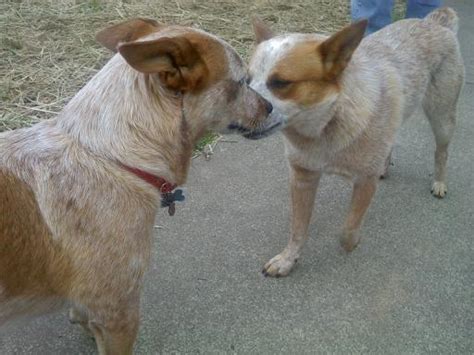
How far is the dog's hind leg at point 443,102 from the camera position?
10.2 ft

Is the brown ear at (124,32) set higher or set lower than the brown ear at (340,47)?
higher

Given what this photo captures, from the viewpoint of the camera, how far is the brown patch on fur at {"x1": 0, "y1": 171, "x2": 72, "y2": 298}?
64.5 inches

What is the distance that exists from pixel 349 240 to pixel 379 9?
215 cm

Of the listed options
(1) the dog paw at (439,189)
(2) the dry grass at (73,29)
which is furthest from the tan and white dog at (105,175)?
(2) the dry grass at (73,29)

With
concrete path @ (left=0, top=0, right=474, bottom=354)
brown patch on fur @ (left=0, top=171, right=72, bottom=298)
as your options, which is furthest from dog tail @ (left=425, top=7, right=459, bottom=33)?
brown patch on fur @ (left=0, top=171, right=72, bottom=298)

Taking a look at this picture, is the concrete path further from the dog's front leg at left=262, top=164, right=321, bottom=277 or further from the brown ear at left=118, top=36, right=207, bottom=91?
the brown ear at left=118, top=36, right=207, bottom=91

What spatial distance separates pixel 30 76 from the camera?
4.18 m

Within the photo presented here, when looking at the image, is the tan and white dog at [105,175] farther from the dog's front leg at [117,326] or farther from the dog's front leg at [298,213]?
the dog's front leg at [298,213]

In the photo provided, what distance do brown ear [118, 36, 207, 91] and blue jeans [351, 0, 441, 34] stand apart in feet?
8.78

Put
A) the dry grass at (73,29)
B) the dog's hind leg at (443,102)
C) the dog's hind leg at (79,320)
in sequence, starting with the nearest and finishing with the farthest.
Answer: the dog's hind leg at (79,320), the dog's hind leg at (443,102), the dry grass at (73,29)

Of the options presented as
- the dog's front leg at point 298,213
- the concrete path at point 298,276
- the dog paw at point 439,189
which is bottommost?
the dog paw at point 439,189

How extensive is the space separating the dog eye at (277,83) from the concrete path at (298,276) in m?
0.91

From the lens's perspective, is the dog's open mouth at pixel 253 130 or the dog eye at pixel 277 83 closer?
the dog's open mouth at pixel 253 130

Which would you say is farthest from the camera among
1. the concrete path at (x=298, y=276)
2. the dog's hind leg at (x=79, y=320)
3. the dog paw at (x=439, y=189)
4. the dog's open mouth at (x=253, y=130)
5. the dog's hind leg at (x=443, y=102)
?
the dog paw at (x=439, y=189)
